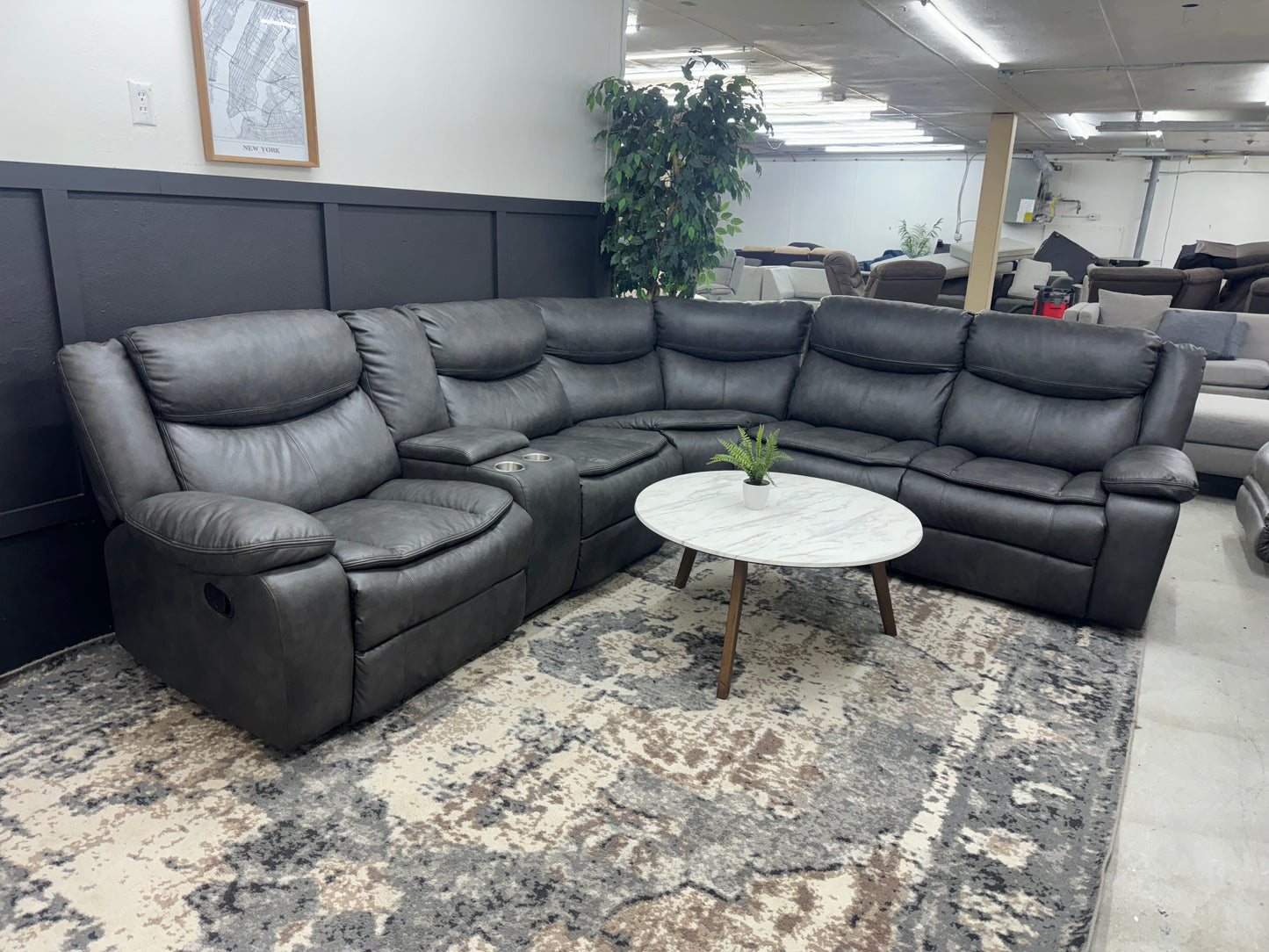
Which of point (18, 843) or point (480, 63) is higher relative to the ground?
point (480, 63)

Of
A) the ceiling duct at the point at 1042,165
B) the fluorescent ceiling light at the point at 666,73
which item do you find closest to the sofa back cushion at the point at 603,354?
the fluorescent ceiling light at the point at 666,73

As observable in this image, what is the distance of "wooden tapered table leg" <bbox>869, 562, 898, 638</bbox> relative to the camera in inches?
109

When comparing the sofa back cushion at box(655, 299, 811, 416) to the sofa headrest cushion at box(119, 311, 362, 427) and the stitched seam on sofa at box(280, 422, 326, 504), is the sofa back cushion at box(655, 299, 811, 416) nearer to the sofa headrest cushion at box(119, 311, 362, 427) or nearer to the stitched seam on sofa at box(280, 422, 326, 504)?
the sofa headrest cushion at box(119, 311, 362, 427)

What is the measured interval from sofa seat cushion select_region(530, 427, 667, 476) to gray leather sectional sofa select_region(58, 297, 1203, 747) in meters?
0.02

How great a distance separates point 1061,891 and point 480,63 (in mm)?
3621

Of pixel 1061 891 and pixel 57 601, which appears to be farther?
pixel 57 601

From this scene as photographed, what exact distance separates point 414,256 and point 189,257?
0.98m

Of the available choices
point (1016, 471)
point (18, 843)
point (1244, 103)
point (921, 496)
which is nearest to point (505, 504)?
point (18, 843)

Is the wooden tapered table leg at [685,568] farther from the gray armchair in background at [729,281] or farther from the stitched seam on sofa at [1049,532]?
the gray armchair in background at [729,281]

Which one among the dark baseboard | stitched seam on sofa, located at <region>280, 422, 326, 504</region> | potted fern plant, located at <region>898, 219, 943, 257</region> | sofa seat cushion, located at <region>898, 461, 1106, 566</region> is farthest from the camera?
potted fern plant, located at <region>898, 219, 943, 257</region>

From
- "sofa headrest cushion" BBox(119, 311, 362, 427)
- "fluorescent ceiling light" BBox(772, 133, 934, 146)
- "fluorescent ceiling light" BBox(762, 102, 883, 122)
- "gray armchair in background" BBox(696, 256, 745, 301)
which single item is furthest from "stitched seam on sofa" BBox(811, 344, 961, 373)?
"fluorescent ceiling light" BBox(772, 133, 934, 146)

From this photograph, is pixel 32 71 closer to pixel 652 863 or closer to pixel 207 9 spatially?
pixel 207 9

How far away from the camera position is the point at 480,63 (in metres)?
3.60

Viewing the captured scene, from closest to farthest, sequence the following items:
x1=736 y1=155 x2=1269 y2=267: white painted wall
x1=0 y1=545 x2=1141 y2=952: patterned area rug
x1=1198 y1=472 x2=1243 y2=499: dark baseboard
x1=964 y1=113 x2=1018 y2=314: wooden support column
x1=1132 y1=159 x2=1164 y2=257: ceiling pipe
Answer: x1=0 y1=545 x2=1141 y2=952: patterned area rug < x1=1198 y1=472 x2=1243 y2=499: dark baseboard < x1=964 y1=113 x2=1018 y2=314: wooden support column < x1=736 y1=155 x2=1269 y2=267: white painted wall < x1=1132 y1=159 x2=1164 y2=257: ceiling pipe
